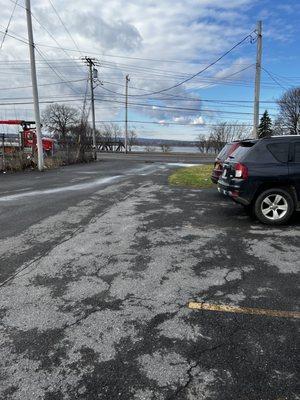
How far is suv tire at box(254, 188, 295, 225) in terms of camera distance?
7.44 m

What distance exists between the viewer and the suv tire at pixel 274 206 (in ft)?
24.4

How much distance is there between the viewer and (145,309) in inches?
153

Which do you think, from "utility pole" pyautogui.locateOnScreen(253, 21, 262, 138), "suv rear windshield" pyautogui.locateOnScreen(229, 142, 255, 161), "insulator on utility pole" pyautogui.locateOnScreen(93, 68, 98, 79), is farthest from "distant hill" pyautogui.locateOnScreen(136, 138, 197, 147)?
"suv rear windshield" pyautogui.locateOnScreen(229, 142, 255, 161)

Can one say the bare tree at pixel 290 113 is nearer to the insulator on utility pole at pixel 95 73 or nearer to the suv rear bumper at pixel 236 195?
the insulator on utility pole at pixel 95 73

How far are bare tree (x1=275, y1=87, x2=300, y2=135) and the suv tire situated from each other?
6312cm

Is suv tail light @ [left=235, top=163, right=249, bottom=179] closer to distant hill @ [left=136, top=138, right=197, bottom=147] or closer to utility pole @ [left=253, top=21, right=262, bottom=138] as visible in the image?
utility pole @ [left=253, top=21, right=262, bottom=138]

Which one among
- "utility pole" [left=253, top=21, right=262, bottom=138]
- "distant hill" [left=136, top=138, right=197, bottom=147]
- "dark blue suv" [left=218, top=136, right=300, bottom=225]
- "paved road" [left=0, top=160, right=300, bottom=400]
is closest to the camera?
"paved road" [left=0, top=160, right=300, bottom=400]

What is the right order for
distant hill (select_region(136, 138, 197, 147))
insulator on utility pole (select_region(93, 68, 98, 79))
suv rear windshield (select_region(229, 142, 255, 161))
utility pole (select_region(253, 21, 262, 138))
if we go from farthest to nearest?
distant hill (select_region(136, 138, 197, 147)) < insulator on utility pole (select_region(93, 68, 98, 79)) < utility pole (select_region(253, 21, 262, 138)) < suv rear windshield (select_region(229, 142, 255, 161))

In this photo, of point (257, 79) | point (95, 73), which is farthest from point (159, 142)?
point (257, 79)

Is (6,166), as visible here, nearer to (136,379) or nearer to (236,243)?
(236,243)

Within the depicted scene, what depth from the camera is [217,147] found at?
294ft

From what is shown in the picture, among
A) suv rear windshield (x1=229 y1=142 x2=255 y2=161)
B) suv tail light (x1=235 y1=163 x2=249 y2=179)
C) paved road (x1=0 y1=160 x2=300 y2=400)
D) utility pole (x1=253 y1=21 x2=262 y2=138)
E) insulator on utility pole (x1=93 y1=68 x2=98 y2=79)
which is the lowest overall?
paved road (x1=0 y1=160 x2=300 y2=400)

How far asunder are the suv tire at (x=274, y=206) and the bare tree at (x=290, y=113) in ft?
207

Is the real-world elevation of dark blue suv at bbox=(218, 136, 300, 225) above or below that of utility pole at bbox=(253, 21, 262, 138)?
below
